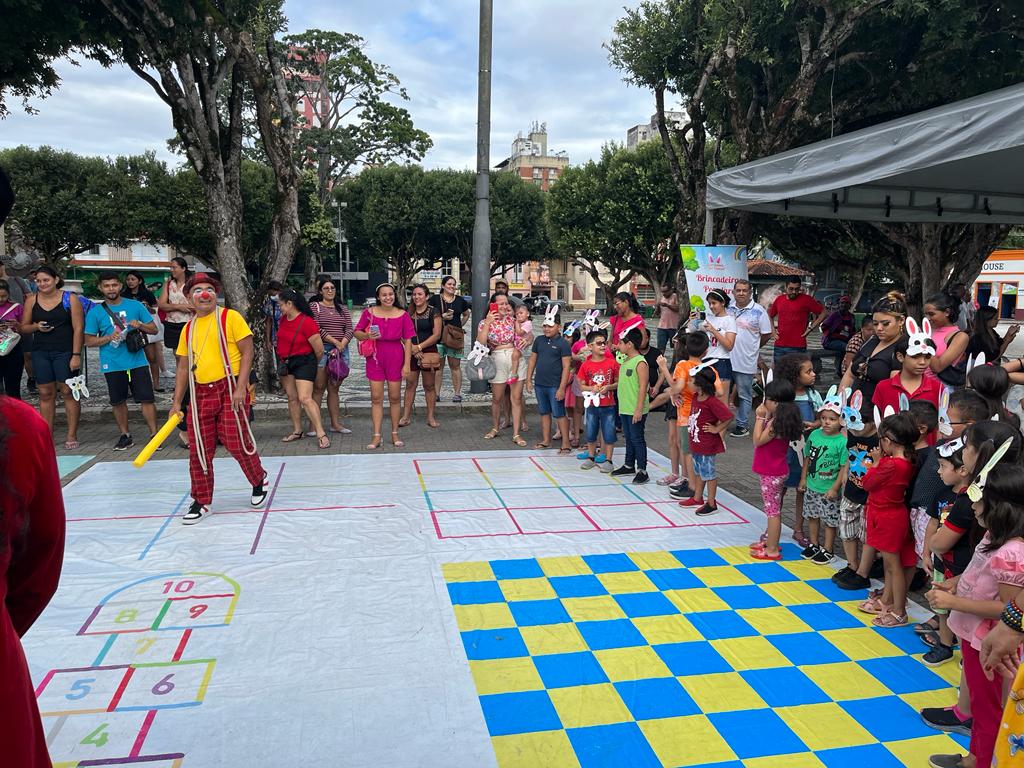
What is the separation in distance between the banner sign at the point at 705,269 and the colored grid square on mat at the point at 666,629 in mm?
5446

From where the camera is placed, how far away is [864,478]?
3775 millimetres

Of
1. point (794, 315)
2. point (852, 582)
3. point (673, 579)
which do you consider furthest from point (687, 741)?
point (794, 315)

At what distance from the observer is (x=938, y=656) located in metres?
3.53

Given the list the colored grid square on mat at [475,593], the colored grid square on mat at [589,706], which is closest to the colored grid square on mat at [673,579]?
the colored grid square on mat at [475,593]

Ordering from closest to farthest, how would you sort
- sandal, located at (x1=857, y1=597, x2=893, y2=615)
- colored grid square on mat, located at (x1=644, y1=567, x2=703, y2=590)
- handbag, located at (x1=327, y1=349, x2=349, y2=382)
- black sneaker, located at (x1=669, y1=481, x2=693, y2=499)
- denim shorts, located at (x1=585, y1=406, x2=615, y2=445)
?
sandal, located at (x1=857, y1=597, x2=893, y2=615)
colored grid square on mat, located at (x1=644, y1=567, x2=703, y2=590)
black sneaker, located at (x1=669, y1=481, x2=693, y2=499)
denim shorts, located at (x1=585, y1=406, x2=615, y2=445)
handbag, located at (x1=327, y1=349, x2=349, y2=382)

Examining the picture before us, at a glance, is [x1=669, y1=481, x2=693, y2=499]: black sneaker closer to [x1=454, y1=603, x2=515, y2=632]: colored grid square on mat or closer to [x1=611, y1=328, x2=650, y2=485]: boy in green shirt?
[x1=611, y1=328, x2=650, y2=485]: boy in green shirt

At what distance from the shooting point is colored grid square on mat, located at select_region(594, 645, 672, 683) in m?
3.38

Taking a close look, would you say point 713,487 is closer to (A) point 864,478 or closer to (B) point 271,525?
(A) point 864,478

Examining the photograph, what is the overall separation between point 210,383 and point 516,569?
2.61 meters

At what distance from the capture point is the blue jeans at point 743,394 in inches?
335

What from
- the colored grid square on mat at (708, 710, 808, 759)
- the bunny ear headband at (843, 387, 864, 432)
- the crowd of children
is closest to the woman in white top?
the crowd of children

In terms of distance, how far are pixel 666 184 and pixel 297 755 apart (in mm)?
25461

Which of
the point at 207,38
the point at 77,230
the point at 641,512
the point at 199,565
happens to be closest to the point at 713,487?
the point at 641,512

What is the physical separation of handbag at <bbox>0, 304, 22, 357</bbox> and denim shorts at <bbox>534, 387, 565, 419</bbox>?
5.32 metres
